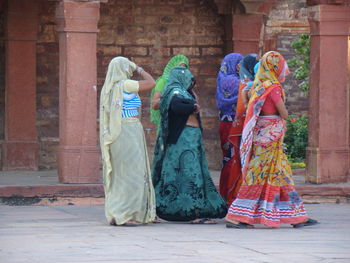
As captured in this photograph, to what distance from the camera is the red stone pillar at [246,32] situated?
608 inches

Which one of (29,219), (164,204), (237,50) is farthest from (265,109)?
(237,50)

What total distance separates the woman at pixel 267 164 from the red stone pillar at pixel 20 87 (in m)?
5.64

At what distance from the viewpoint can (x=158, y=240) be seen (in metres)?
9.20

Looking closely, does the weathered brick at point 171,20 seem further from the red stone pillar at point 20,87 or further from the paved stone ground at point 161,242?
the paved stone ground at point 161,242

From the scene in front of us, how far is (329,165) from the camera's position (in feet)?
43.4

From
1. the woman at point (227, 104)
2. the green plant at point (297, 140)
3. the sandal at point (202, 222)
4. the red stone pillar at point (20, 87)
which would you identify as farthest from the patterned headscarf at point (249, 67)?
the green plant at point (297, 140)

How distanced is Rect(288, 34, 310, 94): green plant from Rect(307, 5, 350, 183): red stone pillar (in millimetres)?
4663

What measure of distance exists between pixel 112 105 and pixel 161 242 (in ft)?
5.68

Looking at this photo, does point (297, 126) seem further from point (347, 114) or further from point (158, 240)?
point (158, 240)

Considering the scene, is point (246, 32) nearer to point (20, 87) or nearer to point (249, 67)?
point (20, 87)

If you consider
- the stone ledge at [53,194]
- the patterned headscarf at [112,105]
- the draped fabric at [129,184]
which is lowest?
the stone ledge at [53,194]

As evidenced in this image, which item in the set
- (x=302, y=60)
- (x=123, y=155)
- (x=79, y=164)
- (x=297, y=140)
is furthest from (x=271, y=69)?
(x=302, y=60)

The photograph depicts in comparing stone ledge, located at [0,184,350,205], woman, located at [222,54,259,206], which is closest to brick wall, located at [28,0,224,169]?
stone ledge, located at [0,184,350,205]

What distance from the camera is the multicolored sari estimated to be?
1009 cm
